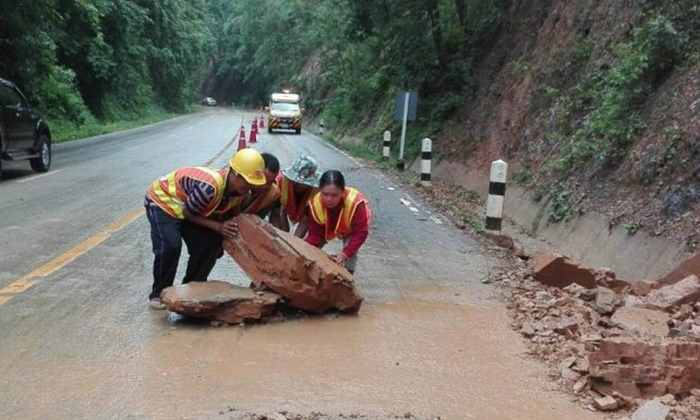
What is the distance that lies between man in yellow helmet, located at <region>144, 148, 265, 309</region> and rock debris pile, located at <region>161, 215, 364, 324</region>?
18 cm

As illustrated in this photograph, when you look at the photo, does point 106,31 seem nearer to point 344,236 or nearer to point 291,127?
point 291,127

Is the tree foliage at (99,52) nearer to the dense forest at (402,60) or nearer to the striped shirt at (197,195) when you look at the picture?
the dense forest at (402,60)

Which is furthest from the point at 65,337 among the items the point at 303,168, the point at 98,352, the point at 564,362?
the point at 564,362

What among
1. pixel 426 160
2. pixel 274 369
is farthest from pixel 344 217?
pixel 426 160

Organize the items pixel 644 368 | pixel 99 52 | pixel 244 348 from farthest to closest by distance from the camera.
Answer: pixel 99 52
pixel 244 348
pixel 644 368

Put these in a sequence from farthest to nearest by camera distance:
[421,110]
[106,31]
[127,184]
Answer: [106,31] → [421,110] → [127,184]

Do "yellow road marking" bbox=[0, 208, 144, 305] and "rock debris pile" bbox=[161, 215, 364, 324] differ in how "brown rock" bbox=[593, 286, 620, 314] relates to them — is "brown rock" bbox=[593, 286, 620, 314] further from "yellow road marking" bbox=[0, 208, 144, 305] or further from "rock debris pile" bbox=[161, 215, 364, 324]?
"yellow road marking" bbox=[0, 208, 144, 305]

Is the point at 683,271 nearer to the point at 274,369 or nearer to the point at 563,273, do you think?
the point at 563,273

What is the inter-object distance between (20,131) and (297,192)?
964 centimetres

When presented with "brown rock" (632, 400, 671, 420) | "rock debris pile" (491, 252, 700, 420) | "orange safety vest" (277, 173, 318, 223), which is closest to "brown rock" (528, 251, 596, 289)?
"rock debris pile" (491, 252, 700, 420)

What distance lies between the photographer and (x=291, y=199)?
5332mm

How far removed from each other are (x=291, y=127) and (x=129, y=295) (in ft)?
105

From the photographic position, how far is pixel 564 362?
4.22 meters

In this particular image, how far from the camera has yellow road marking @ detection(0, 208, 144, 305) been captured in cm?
532
